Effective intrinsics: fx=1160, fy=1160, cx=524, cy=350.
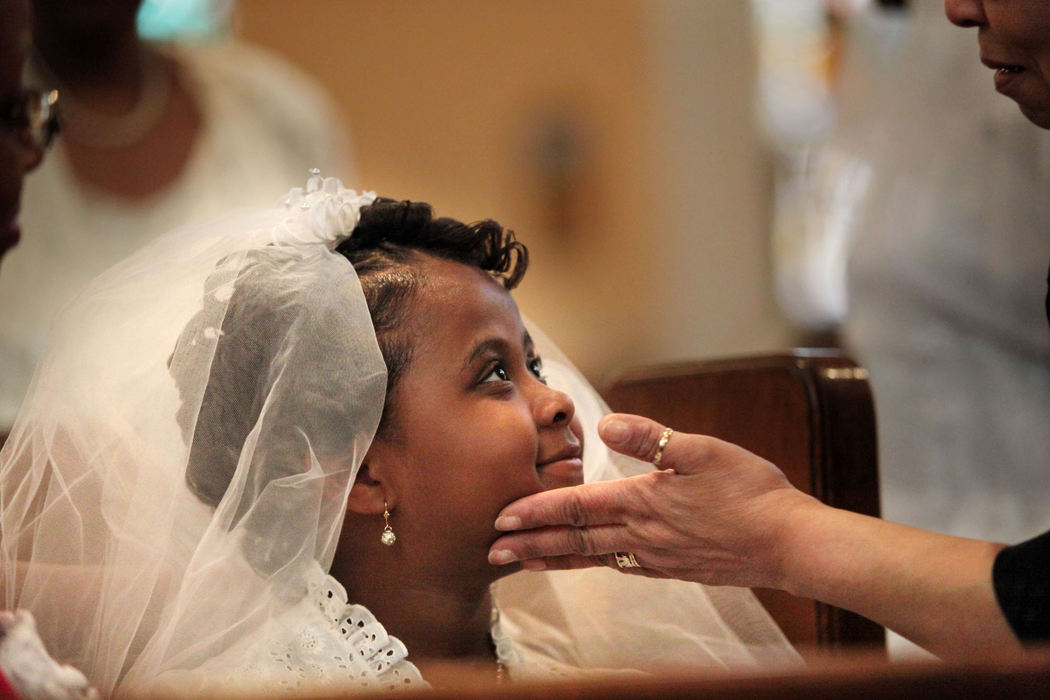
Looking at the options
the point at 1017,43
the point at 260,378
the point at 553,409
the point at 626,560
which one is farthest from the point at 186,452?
the point at 1017,43

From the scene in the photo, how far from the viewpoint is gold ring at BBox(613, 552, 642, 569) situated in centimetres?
153

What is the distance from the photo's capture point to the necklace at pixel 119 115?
7.82ft

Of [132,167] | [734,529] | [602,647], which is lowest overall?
[602,647]

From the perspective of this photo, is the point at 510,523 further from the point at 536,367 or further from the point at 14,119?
the point at 14,119

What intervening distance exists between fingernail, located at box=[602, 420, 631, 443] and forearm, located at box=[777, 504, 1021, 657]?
22 cm

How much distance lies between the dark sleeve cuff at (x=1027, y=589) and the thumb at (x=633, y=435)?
0.41 m

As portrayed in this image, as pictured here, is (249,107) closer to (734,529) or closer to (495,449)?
(495,449)

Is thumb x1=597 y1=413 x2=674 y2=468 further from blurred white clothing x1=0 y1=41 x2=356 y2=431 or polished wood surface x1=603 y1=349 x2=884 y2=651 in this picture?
blurred white clothing x1=0 y1=41 x2=356 y2=431

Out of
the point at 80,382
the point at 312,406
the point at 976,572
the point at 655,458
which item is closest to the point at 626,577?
the point at 655,458

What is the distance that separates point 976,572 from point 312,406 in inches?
32.2

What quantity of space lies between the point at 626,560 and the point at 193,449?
588mm

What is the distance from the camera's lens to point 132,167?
2.45m

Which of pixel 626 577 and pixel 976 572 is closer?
pixel 976 572

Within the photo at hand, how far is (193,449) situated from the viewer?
1517 millimetres
